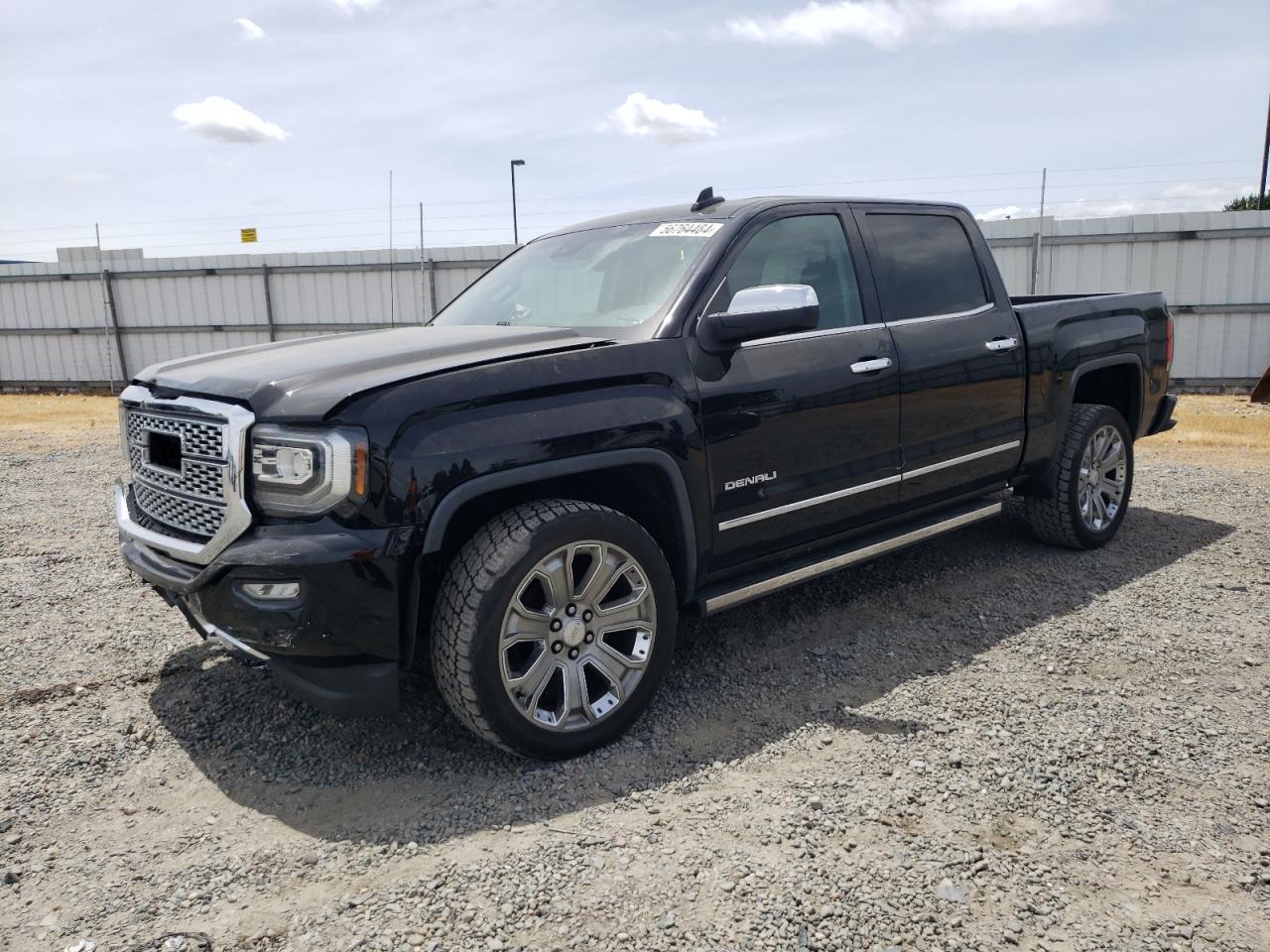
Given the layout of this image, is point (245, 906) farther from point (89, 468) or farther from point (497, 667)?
point (89, 468)

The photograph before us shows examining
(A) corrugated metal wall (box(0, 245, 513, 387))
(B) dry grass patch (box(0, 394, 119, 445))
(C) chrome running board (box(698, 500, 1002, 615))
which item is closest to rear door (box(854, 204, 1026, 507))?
(C) chrome running board (box(698, 500, 1002, 615))

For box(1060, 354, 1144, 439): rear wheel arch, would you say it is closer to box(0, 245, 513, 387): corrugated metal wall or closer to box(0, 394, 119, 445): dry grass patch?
box(0, 394, 119, 445): dry grass patch

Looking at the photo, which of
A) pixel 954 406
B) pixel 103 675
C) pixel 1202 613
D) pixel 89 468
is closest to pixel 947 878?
pixel 954 406

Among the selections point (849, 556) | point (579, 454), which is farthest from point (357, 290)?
point (579, 454)

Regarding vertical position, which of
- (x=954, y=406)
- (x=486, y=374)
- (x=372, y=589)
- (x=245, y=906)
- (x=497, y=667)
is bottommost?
→ (x=245, y=906)

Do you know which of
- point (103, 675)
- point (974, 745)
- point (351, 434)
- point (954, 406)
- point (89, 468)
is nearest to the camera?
point (351, 434)

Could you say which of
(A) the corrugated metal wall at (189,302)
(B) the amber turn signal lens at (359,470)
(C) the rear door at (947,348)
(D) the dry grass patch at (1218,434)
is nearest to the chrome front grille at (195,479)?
(B) the amber turn signal lens at (359,470)

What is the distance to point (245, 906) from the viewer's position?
2445 mm

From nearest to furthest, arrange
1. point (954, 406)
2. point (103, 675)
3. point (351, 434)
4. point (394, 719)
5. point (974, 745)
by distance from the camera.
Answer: point (351, 434) → point (974, 745) → point (394, 719) → point (103, 675) → point (954, 406)

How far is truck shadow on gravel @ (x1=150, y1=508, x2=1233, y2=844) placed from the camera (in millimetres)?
2955

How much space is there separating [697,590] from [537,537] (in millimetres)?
901

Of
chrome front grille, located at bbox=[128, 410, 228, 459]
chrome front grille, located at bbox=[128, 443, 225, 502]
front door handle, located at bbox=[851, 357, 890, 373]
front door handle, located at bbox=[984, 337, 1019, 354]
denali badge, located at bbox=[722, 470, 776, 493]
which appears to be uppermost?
front door handle, located at bbox=[984, 337, 1019, 354]

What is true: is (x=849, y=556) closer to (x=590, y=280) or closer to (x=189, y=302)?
(x=590, y=280)

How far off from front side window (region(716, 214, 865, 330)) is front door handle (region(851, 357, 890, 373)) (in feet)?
0.64
